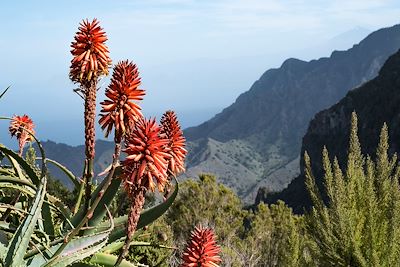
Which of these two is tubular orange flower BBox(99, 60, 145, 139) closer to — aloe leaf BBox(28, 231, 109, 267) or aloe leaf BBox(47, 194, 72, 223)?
aloe leaf BBox(28, 231, 109, 267)

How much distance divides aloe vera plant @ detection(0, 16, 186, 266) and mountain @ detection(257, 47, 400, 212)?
75.7 meters

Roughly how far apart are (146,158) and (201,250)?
0.54m

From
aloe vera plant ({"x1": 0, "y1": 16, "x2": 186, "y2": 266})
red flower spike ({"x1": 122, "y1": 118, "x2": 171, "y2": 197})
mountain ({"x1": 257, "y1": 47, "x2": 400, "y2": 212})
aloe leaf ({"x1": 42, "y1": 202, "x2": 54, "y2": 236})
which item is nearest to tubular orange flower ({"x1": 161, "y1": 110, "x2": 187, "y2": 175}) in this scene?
aloe vera plant ({"x1": 0, "y1": 16, "x2": 186, "y2": 266})

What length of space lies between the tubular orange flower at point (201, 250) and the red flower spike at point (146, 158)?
0.34 m

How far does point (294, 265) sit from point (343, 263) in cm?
335

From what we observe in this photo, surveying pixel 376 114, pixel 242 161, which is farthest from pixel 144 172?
pixel 242 161

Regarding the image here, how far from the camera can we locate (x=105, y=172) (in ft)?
10.5

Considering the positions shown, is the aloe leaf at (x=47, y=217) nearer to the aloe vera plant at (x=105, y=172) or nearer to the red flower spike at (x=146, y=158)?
the aloe vera plant at (x=105, y=172)

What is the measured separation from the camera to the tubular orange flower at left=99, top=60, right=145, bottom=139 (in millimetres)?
3158

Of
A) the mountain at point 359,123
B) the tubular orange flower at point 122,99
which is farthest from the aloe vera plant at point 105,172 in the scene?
the mountain at point 359,123

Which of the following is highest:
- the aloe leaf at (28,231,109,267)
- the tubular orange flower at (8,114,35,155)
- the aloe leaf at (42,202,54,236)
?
the tubular orange flower at (8,114,35,155)

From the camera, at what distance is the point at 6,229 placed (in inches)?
134

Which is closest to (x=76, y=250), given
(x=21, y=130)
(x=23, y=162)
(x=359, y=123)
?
(x=23, y=162)

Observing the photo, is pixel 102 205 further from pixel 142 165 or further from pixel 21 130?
pixel 142 165
